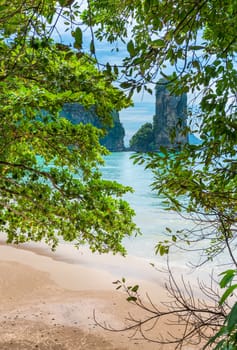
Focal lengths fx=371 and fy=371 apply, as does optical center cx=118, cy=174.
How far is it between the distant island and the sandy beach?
3.04 metres

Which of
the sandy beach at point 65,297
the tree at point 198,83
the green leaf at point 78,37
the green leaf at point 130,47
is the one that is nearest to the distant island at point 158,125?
the tree at point 198,83

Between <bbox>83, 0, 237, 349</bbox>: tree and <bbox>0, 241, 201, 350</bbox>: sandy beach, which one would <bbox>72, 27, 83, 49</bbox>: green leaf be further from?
<bbox>0, 241, 201, 350</bbox>: sandy beach

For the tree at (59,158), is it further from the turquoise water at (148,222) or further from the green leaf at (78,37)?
the turquoise water at (148,222)

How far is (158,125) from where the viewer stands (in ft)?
63.5

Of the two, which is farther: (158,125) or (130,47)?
(158,125)

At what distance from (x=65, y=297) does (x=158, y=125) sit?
41.6ft

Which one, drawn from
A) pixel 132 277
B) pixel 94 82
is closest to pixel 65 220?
pixel 94 82

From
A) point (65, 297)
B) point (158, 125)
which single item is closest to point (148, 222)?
point (158, 125)

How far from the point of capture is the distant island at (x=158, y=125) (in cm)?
267

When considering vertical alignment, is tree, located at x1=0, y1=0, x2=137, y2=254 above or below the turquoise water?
above

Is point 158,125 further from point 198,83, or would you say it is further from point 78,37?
point 78,37

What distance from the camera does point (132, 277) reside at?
424 inches

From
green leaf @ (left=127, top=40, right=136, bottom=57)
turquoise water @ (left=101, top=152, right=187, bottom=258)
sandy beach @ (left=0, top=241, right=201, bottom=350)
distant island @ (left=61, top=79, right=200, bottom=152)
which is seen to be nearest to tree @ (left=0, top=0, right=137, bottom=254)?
distant island @ (left=61, top=79, right=200, bottom=152)

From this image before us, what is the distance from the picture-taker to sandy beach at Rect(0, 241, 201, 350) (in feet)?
19.7
